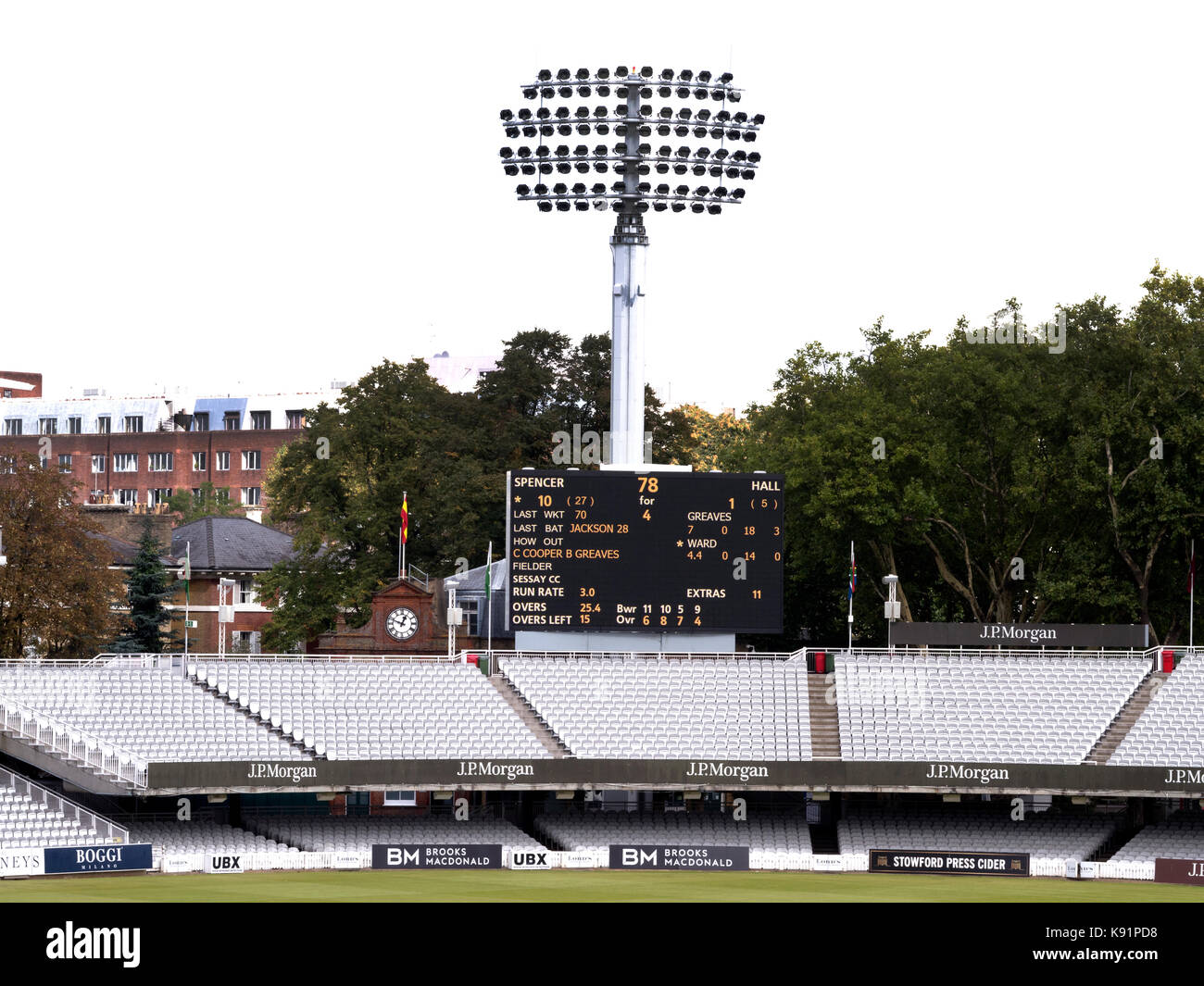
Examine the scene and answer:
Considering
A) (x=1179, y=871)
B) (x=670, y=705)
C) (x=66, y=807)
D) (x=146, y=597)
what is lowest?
(x=1179, y=871)

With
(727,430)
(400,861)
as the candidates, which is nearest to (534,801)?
(400,861)

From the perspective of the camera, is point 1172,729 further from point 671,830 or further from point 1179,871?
point 671,830

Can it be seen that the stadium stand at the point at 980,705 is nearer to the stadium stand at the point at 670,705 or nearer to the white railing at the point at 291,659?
the stadium stand at the point at 670,705

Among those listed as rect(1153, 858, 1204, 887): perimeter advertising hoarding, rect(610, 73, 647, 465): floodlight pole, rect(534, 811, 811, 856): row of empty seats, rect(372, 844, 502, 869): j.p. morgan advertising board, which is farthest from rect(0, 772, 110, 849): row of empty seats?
rect(1153, 858, 1204, 887): perimeter advertising hoarding

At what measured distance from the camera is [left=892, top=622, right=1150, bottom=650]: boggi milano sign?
53.7 m

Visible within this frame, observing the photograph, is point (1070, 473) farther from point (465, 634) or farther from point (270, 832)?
point (270, 832)

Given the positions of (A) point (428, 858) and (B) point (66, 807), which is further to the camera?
(A) point (428, 858)

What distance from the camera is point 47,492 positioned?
210ft

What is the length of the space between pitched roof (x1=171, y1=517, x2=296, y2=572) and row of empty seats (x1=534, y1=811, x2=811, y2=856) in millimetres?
40860

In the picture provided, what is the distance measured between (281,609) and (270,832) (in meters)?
23.8

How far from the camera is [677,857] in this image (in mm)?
A: 49062

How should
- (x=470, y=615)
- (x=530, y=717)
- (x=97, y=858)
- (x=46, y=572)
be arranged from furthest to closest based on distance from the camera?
(x=470, y=615) → (x=46, y=572) → (x=530, y=717) → (x=97, y=858)

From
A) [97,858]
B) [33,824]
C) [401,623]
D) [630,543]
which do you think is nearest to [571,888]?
[630,543]

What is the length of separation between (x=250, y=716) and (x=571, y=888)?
13454 mm
